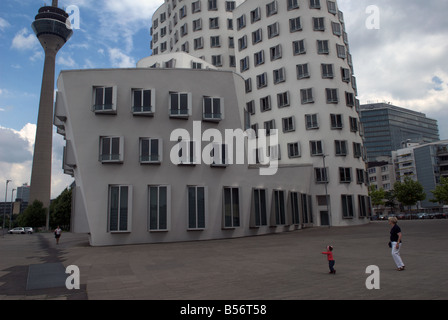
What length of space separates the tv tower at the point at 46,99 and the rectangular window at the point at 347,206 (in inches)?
3473

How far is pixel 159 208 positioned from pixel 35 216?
84091mm

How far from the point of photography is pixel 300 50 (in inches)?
1889

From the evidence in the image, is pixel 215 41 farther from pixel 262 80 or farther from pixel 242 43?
pixel 262 80

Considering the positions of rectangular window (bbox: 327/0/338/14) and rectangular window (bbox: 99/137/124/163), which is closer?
rectangular window (bbox: 99/137/124/163)

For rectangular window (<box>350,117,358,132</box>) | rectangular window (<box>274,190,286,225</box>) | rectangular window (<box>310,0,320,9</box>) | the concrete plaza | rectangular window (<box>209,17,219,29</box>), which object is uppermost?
rectangular window (<box>209,17,219,29</box>)

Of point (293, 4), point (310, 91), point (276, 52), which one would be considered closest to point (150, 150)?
point (310, 91)

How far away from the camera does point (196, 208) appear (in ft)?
92.6

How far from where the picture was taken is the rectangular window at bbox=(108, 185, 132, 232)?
1034 inches

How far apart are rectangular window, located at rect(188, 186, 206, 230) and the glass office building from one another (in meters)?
161

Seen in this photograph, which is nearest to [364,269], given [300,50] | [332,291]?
[332,291]

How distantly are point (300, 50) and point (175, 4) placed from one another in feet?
93.7

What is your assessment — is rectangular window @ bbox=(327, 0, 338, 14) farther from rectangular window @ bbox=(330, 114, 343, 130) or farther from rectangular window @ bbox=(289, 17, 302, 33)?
rectangular window @ bbox=(330, 114, 343, 130)

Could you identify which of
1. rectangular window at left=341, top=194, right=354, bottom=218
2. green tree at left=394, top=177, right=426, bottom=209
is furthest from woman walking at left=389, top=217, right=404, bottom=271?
green tree at left=394, top=177, right=426, bottom=209
